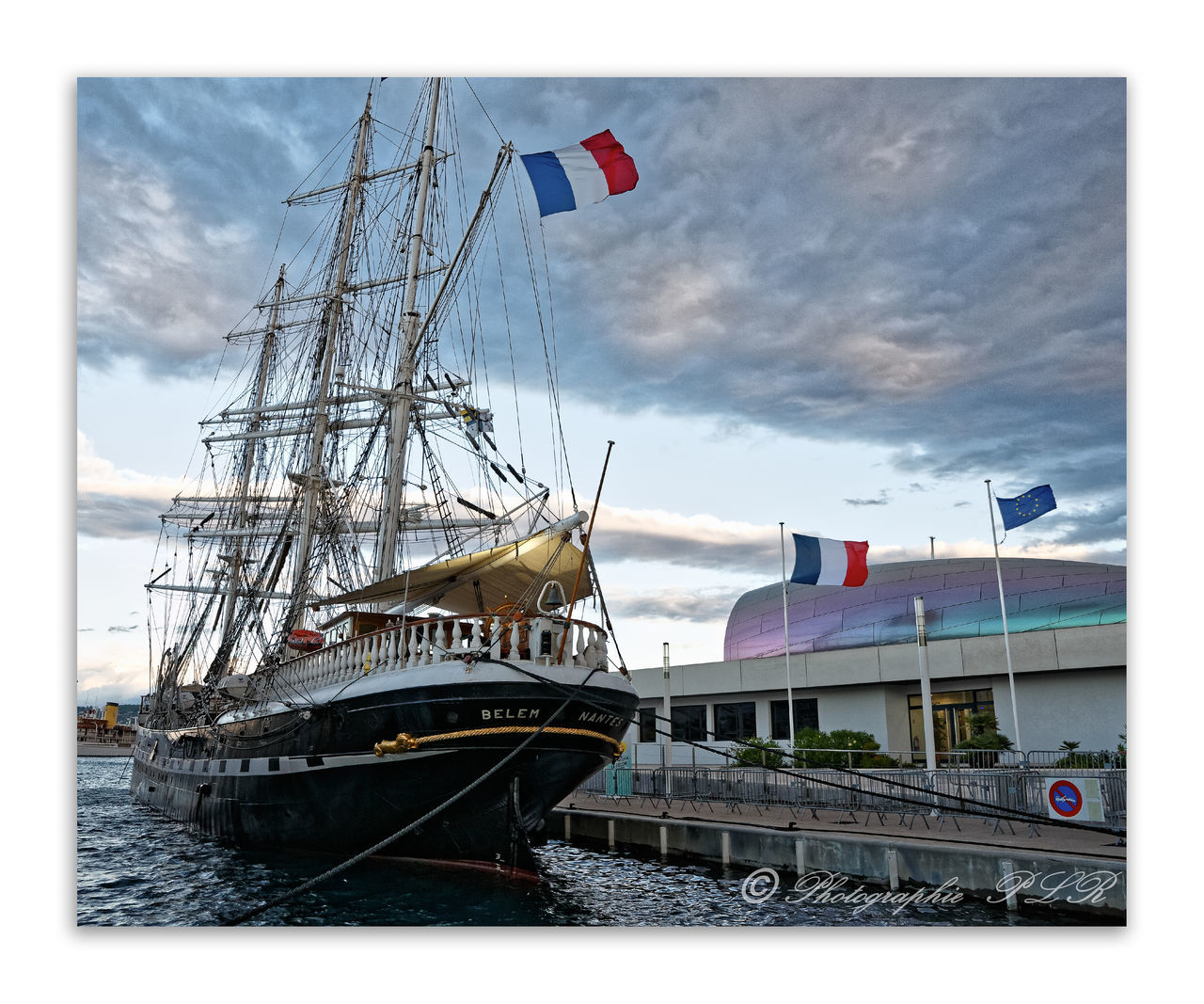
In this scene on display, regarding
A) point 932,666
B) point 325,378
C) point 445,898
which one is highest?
point 325,378

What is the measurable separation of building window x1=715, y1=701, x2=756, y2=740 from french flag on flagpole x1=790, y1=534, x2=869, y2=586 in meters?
14.6

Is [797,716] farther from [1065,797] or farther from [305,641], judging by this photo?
[1065,797]

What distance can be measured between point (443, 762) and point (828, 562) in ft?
49.9

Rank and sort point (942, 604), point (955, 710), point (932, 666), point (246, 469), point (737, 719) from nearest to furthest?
point (932, 666) < point (955, 710) < point (246, 469) < point (737, 719) < point (942, 604)

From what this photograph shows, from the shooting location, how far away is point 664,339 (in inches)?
556

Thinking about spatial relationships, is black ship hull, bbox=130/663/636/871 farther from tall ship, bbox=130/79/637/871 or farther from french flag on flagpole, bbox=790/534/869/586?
french flag on flagpole, bbox=790/534/869/586

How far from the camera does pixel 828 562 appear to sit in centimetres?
2495

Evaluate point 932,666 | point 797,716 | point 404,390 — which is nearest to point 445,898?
point 404,390

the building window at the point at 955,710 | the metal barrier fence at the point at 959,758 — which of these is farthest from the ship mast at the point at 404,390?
the building window at the point at 955,710

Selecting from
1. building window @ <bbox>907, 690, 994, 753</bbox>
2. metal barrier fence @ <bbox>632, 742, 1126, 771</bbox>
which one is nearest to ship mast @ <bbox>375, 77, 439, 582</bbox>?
metal barrier fence @ <bbox>632, 742, 1126, 771</bbox>

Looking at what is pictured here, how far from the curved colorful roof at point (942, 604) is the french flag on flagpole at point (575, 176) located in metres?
25.9

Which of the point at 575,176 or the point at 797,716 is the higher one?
the point at 575,176

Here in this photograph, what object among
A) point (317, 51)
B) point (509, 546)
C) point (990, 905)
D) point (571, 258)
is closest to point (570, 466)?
point (509, 546)

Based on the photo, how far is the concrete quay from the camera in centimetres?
1030
